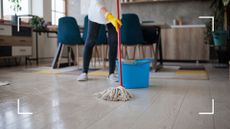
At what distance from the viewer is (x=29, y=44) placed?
5.27 meters

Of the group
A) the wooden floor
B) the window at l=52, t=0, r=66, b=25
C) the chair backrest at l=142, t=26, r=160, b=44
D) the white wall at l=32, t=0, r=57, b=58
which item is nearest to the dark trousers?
the wooden floor

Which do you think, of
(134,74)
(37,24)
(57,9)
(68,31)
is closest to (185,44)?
(68,31)

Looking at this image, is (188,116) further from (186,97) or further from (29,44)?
(29,44)

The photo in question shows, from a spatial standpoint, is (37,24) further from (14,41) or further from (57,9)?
(57,9)

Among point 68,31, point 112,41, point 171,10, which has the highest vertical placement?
point 171,10

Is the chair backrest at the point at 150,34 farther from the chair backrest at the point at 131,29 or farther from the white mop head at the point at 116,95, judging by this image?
the white mop head at the point at 116,95

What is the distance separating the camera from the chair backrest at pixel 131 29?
3.56 m

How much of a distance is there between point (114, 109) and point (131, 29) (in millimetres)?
2115

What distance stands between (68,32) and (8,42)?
4.05ft

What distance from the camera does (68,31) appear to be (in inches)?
163

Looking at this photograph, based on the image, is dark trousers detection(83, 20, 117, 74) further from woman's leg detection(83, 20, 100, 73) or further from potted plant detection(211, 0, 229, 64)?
potted plant detection(211, 0, 229, 64)

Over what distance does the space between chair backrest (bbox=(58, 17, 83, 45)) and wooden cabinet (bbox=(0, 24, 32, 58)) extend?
3.46 feet

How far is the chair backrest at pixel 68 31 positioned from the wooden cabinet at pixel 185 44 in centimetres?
246

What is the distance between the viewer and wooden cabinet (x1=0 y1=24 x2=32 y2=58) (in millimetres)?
4547
